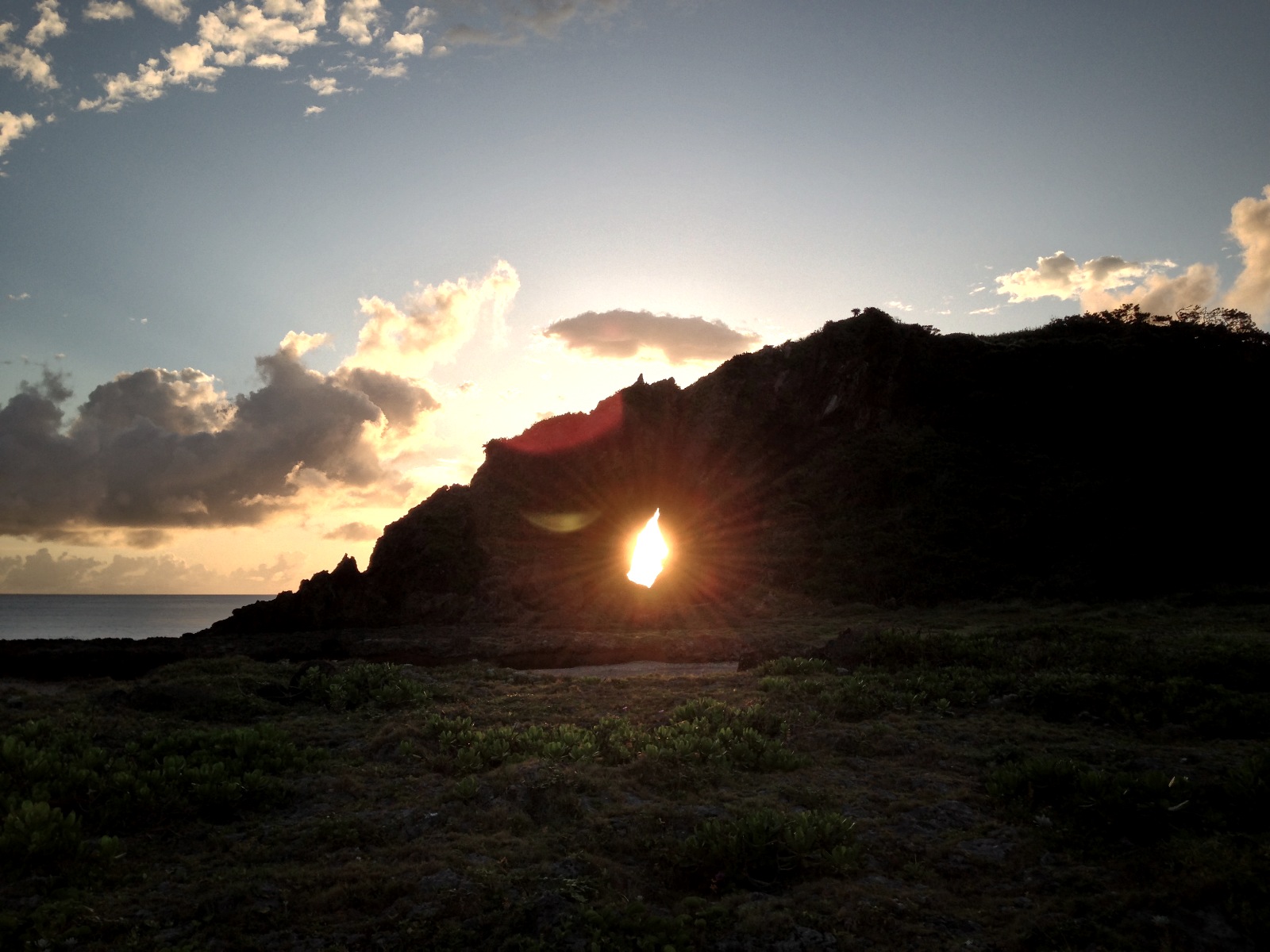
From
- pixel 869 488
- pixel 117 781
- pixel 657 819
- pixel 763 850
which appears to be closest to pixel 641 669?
pixel 657 819

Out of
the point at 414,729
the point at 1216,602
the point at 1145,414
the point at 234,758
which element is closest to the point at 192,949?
the point at 234,758

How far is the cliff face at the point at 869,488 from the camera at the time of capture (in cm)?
4416

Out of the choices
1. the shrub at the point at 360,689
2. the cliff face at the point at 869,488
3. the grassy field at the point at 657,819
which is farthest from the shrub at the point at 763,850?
the cliff face at the point at 869,488

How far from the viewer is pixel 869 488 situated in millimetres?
53750

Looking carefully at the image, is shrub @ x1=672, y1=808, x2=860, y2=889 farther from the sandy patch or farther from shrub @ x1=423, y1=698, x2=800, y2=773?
the sandy patch

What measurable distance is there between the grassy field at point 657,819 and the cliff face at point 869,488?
92.8 ft

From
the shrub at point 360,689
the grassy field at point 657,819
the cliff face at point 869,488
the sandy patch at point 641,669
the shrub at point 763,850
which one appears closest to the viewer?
the grassy field at point 657,819

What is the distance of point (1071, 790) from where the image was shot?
10258mm

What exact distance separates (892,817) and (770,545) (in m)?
40.9

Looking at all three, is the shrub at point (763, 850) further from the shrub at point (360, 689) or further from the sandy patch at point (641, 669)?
the sandy patch at point (641, 669)

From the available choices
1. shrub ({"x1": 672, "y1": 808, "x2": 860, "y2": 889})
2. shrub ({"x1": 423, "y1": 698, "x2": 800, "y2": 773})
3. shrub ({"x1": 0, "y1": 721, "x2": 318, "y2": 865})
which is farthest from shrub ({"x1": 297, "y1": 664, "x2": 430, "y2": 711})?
shrub ({"x1": 672, "y1": 808, "x2": 860, "y2": 889})

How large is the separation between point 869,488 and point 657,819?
4689 centimetres

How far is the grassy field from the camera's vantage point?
7.44 metres

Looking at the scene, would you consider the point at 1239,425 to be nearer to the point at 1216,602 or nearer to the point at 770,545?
the point at 1216,602
